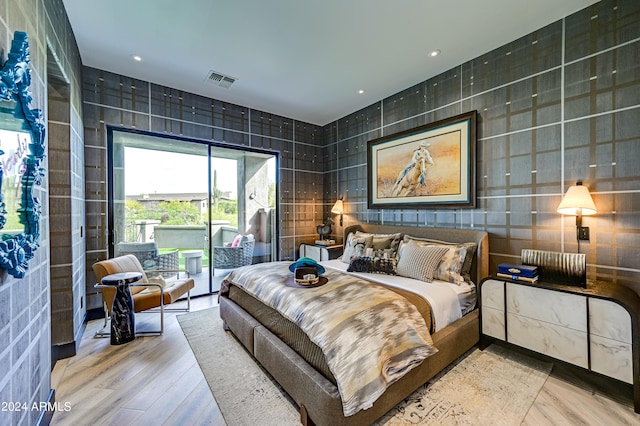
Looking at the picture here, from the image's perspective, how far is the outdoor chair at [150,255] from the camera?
367cm

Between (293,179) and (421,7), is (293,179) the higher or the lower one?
the lower one

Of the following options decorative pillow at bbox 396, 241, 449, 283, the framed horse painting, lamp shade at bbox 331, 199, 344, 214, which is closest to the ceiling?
the framed horse painting

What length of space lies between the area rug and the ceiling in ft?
10.3

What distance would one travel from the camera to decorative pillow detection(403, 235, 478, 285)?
274 centimetres

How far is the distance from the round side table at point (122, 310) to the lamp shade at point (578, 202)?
4.12 meters

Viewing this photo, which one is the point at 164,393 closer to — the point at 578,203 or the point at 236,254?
the point at 236,254

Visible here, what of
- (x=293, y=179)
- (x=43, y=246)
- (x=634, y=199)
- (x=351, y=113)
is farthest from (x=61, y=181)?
(x=634, y=199)

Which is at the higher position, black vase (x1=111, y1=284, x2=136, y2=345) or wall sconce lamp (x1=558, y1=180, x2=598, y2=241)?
wall sconce lamp (x1=558, y1=180, x2=598, y2=241)

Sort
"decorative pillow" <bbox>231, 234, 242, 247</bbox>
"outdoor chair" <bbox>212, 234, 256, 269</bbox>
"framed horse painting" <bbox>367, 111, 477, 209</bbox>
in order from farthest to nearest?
1. "decorative pillow" <bbox>231, 234, 242, 247</bbox>
2. "outdoor chair" <bbox>212, 234, 256, 269</bbox>
3. "framed horse painting" <bbox>367, 111, 477, 209</bbox>

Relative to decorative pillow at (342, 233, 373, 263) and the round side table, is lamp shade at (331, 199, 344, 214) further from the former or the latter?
the round side table

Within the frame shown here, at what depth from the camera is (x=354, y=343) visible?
1.58m

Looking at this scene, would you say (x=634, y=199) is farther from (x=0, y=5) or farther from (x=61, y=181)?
(x=61, y=181)

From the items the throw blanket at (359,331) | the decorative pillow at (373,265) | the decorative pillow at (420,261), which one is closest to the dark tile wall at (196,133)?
the decorative pillow at (373,265)

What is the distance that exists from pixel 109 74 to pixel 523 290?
523 cm
